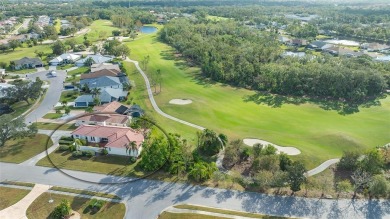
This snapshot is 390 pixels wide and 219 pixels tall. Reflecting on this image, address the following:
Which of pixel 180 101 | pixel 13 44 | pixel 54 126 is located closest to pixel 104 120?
pixel 54 126

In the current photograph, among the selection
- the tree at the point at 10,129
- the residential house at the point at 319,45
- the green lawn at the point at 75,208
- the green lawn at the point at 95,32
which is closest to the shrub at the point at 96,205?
the green lawn at the point at 75,208

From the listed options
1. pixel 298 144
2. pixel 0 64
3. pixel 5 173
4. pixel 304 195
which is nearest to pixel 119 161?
pixel 5 173

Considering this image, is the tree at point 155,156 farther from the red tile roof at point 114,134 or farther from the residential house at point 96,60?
the residential house at point 96,60

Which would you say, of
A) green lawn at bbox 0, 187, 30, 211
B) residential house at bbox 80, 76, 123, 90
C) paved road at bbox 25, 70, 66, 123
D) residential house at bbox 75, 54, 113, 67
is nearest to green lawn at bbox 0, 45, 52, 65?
residential house at bbox 75, 54, 113, 67

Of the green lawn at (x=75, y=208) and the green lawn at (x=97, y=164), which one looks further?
the green lawn at (x=97, y=164)

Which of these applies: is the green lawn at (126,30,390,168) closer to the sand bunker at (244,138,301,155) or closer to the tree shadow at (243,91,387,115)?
the tree shadow at (243,91,387,115)

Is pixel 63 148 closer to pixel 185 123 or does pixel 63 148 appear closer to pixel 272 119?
pixel 185 123
